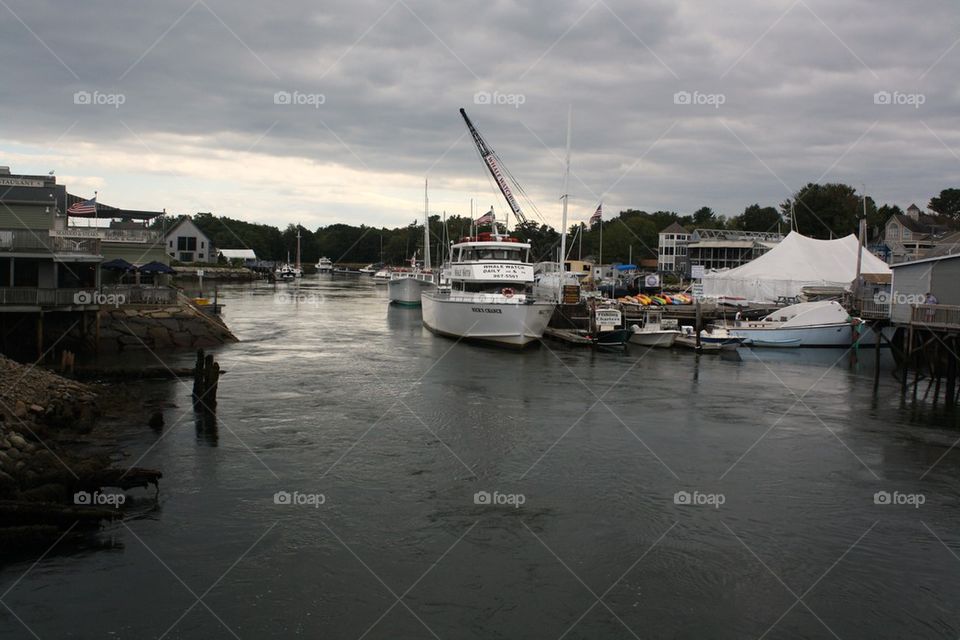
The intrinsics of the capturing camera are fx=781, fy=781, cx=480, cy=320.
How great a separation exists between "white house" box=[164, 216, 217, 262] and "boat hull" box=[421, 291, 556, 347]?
296 ft

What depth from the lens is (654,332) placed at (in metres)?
50.5

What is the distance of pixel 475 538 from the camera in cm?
1583

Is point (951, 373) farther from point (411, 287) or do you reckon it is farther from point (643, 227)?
point (643, 227)

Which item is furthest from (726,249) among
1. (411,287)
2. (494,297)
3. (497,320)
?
A: (497,320)

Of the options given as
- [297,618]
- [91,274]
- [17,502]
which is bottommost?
[297,618]

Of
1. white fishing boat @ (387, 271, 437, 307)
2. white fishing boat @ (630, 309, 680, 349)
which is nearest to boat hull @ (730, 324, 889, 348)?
white fishing boat @ (630, 309, 680, 349)

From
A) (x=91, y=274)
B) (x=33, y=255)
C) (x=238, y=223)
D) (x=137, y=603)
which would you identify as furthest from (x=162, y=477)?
(x=238, y=223)

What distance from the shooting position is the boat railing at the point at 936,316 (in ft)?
99.2

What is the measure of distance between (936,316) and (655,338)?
67.0 ft

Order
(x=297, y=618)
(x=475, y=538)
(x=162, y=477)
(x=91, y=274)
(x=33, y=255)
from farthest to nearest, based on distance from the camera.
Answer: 1. (x=91, y=274)
2. (x=33, y=255)
3. (x=162, y=477)
4. (x=475, y=538)
5. (x=297, y=618)

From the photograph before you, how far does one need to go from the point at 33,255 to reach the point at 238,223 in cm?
16259

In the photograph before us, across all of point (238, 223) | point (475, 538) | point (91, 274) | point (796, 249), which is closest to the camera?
point (475, 538)

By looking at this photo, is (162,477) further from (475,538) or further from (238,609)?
(475,538)

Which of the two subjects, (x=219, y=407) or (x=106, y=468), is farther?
(x=219, y=407)
